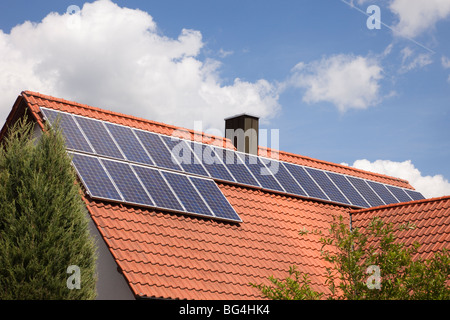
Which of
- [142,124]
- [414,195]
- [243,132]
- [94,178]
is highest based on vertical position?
[243,132]

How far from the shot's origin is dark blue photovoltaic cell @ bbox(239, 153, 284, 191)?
1992 cm

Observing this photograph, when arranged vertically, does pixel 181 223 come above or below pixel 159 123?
below

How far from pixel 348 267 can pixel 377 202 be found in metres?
10.9

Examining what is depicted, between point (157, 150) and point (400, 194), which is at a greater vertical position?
point (400, 194)

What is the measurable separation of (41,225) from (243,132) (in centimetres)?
1111

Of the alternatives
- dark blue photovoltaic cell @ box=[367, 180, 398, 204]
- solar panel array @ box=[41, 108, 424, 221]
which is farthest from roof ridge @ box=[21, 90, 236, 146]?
dark blue photovoltaic cell @ box=[367, 180, 398, 204]

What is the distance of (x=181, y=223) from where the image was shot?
1609 centimetres

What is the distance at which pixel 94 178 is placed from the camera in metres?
15.5

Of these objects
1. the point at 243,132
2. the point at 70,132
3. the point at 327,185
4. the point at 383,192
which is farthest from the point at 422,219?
the point at 70,132

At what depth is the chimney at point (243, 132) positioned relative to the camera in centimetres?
2195

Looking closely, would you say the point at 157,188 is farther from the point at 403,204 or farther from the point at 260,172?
the point at 403,204

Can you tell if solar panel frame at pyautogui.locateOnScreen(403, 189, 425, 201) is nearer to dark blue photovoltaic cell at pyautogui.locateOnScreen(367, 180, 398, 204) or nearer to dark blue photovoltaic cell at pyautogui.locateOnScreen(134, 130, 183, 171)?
dark blue photovoltaic cell at pyautogui.locateOnScreen(367, 180, 398, 204)
